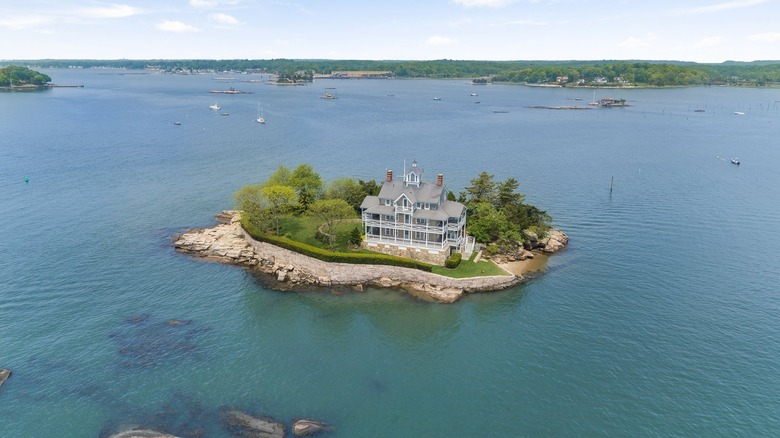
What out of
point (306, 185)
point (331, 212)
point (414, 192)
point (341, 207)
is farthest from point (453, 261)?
point (306, 185)

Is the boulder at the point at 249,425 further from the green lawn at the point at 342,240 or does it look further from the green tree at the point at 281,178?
the green tree at the point at 281,178

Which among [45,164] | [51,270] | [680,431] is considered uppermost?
[45,164]

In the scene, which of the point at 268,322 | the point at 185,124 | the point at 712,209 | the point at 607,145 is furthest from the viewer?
the point at 185,124

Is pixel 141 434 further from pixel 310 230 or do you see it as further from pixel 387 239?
pixel 310 230

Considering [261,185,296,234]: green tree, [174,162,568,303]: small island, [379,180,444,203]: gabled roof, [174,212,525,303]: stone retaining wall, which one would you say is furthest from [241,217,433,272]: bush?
[261,185,296,234]: green tree

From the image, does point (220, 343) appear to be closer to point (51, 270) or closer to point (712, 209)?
point (51, 270)

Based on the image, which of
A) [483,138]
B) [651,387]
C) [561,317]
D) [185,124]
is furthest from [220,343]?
[185,124]

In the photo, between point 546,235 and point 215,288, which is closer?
point 215,288

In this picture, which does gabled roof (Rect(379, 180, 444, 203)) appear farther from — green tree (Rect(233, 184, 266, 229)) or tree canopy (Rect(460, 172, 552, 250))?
green tree (Rect(233, 184, 266, 229))
